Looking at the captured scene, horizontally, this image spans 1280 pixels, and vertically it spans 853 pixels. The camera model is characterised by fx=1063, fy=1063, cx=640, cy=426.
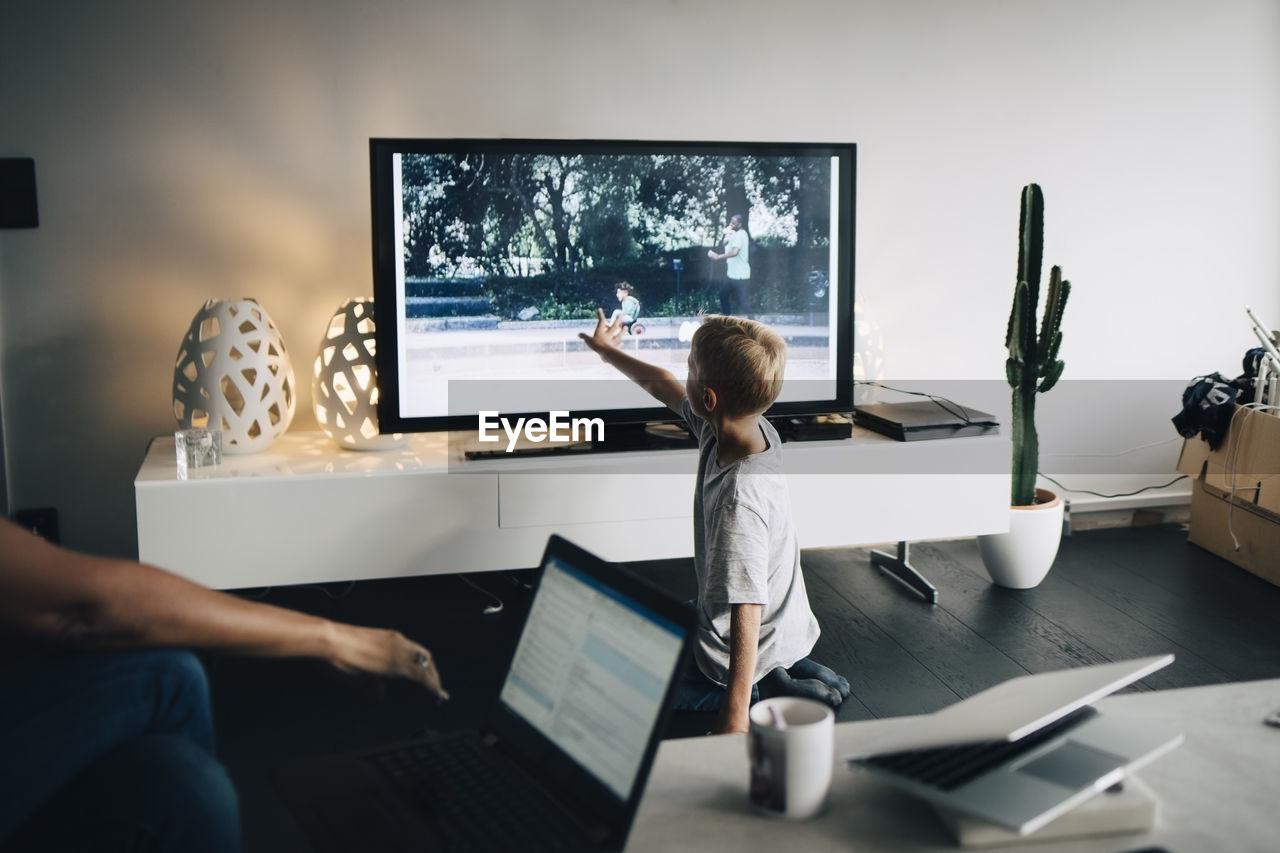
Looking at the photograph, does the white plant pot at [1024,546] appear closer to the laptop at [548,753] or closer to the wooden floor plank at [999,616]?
the wooden floor plank at [999,616]

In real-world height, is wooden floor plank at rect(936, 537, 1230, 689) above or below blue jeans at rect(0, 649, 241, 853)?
below

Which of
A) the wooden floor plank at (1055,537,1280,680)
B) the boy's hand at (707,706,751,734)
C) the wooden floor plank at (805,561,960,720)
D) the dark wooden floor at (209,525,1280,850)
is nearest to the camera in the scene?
the boy's hand at (707,706,751,734)

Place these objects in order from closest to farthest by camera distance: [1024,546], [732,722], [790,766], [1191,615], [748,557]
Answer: [790,766]
[732,722]
[748,557]
[1191,615]
[1024,546]

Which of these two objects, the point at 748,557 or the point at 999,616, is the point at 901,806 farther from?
the point at 999,616

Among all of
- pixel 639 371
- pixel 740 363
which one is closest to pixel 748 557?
pixel 740 363

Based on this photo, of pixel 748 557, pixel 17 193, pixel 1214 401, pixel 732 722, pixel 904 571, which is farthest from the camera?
pixel 1214 401

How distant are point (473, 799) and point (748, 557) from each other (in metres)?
0.91

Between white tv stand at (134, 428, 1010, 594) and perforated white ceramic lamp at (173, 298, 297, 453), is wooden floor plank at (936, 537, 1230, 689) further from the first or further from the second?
perforated white ceramic lamp at (173, 298, 297, 453)

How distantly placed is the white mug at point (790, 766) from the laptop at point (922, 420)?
6.18ft

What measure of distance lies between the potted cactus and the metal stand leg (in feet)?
0.71

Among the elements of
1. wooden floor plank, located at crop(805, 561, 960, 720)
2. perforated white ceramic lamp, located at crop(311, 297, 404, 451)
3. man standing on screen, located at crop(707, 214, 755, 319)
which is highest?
man standing on screen, located at crop(707, 214, 755, 319)

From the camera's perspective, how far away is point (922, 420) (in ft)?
9.36

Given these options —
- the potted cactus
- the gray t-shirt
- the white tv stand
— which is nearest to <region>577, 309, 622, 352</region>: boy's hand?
the white tv stand

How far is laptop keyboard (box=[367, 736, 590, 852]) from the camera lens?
0.97 metres
